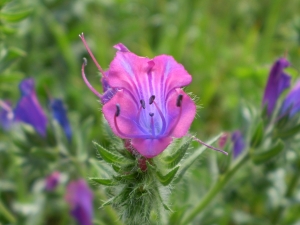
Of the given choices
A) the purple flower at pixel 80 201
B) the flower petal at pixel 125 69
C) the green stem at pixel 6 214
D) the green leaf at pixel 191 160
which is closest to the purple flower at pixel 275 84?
the green leaf at pixel 191 160

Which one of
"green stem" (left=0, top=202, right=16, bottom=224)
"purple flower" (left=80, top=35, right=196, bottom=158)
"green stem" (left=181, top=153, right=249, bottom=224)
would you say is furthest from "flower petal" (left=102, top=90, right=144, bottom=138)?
"green stem" (left=0, top=202, right=16, bottom=224)

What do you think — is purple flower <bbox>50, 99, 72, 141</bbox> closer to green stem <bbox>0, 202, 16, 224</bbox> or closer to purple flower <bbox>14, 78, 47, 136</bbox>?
purple flower <bbox>14, 78, 47, 136</bbox>

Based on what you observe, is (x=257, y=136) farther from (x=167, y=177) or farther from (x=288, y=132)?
(x=167, y=177)

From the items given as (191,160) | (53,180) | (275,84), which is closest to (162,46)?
(53,180)

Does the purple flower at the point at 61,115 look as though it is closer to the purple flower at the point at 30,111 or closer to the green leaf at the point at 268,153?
the purple flower at the point at 30,111

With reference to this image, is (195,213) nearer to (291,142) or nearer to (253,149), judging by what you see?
(253,149)

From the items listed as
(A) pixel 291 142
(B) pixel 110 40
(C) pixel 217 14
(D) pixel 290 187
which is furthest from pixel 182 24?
(A) pixel 291 142
